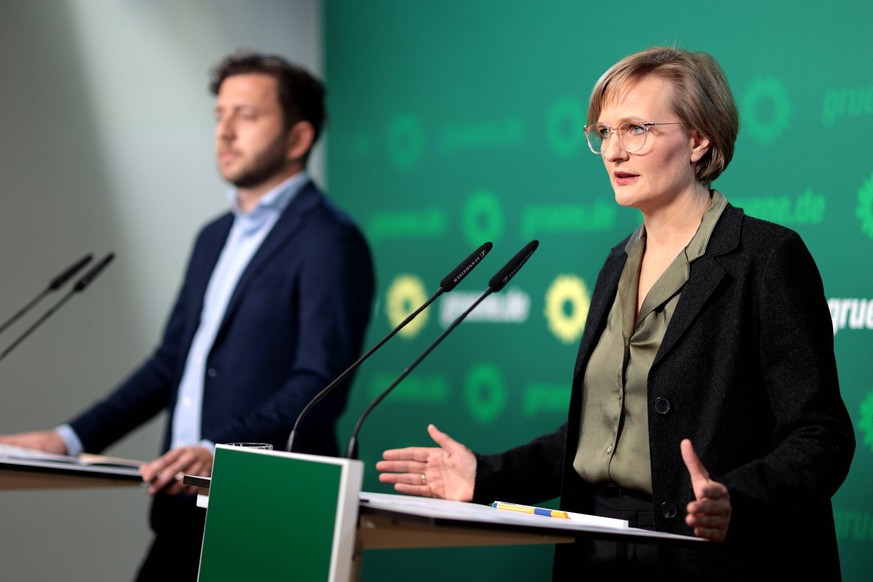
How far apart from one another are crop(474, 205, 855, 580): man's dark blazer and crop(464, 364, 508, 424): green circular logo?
2.25m

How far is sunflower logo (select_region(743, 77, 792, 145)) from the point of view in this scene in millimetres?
3207

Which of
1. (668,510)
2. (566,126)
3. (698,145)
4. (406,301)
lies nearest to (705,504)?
(668,510)

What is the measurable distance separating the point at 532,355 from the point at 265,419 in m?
1.31

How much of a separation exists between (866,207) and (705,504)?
160cm

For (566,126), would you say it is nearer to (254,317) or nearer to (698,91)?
(254,317)

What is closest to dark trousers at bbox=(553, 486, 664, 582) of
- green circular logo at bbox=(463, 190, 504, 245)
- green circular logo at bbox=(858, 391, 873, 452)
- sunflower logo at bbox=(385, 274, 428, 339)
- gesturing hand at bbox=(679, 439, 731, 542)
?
gesturing hand at bbox=(679, 439, 731, 542)

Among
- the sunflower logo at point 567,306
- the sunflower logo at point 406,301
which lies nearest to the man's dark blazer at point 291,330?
the sunflower logo at point 567,306

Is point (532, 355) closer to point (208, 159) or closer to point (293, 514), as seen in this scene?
point (208, 159)

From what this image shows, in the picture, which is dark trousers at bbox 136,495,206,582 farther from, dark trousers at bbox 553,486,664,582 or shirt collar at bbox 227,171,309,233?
dark trousers at bbox 553,486,664,582

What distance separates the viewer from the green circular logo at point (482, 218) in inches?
168

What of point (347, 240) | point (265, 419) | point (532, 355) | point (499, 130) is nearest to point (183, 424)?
point (265, 419)

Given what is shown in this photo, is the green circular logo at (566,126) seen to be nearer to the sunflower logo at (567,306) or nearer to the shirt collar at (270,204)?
the sunflower logo at (567,306)

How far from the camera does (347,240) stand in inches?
139

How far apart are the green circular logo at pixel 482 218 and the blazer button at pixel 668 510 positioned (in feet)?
7.89
